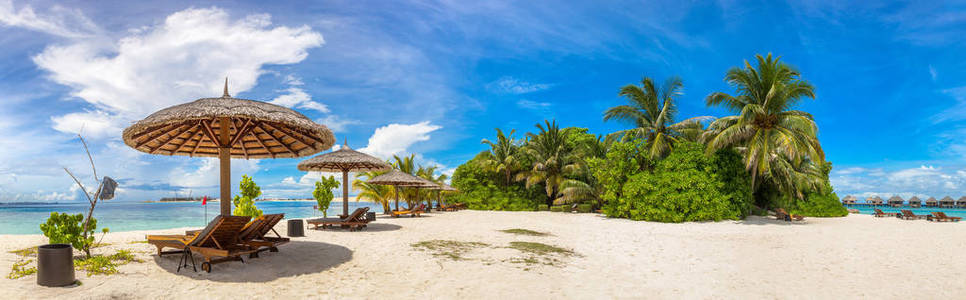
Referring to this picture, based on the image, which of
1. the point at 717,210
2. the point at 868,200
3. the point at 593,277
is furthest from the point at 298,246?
the point at 868,200

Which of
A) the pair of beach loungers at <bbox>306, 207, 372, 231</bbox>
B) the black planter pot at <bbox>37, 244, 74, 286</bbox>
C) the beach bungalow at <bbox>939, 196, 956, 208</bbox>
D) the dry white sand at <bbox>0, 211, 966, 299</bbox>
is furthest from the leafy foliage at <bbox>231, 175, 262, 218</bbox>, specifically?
the beach bungalow at <bbox>939, 196, 956, 208</bbox>

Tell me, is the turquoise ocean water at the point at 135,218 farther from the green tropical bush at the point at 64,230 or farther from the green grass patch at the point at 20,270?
the green tropical bush at the point at 64,230

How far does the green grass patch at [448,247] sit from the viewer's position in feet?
24.6

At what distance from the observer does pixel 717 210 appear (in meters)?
15.6

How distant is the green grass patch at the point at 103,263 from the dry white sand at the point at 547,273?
0.49ft

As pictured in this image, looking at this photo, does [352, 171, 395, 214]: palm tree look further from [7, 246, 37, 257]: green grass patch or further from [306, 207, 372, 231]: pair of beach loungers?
[7, 246, 37, 257]: green grass patch

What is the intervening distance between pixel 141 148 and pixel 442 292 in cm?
717

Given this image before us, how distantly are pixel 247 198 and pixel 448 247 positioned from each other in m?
6.08

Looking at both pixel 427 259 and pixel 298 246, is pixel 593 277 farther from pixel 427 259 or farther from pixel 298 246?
pixel 298 246

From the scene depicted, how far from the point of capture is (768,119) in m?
15.9

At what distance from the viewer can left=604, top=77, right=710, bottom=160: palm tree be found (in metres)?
18.0

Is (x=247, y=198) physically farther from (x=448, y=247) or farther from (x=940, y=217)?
(x=940, y=217)

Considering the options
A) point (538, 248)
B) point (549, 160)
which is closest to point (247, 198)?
point (538, 248)

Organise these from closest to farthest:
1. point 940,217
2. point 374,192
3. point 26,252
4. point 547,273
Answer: point 547,273, point 26,252, point 940,217, point 374,192
